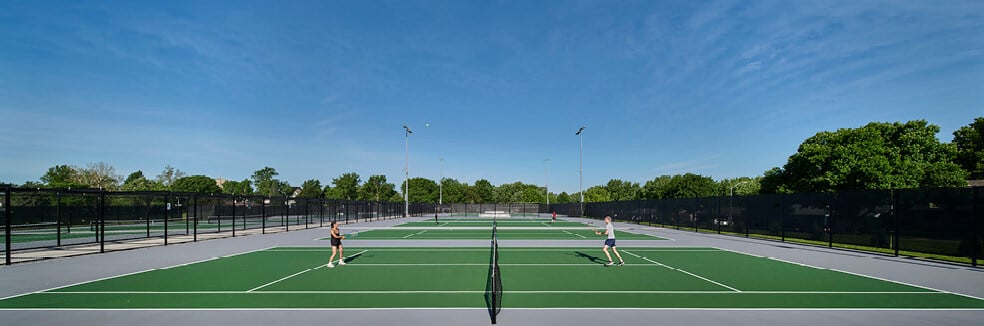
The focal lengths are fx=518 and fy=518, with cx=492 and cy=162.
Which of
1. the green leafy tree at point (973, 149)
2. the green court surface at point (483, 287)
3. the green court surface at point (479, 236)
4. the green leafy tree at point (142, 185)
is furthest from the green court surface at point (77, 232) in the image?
the green leafy tree at point (973, 149)

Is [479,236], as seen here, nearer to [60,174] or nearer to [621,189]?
[60,174]

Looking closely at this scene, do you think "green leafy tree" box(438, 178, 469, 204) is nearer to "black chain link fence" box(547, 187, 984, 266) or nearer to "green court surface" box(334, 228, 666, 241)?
"green court surface" box(334, 228, 666, 241)

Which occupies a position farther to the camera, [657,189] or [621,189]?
[621,189]

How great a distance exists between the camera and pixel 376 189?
472 feet

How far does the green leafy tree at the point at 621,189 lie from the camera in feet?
525

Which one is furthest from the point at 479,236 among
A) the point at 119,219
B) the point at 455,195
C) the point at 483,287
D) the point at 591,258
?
the point at 455,195

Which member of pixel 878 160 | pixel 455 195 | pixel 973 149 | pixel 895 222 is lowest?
pixel 455 195

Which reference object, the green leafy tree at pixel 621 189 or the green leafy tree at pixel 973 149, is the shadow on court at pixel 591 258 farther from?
the green leafy tree at pixel 621 189

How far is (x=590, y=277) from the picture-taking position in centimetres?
1398

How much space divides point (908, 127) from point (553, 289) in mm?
40737

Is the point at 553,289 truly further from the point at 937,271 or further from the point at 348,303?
the point at 937,271

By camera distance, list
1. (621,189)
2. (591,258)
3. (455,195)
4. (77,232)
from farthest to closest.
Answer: (621,189) → (455,195) → (77,232) → (591,258)

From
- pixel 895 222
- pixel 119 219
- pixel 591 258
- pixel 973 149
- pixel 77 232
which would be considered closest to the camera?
pixel 591 258

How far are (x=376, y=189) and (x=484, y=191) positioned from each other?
31001 millimetres
